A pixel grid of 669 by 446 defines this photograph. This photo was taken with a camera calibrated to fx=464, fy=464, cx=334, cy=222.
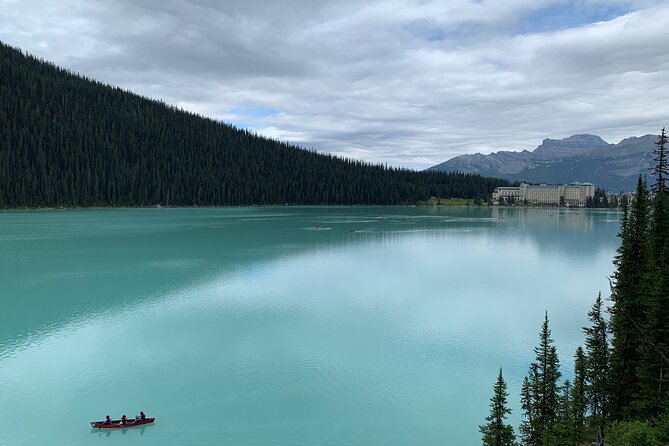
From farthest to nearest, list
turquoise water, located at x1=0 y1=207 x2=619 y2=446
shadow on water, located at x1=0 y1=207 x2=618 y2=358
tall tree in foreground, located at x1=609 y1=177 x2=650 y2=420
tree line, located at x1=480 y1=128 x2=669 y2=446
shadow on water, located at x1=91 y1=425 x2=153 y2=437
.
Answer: shadow on water, located at x1=0 y1=207 x2=618 y2=358
tall tree in foreground, located at x1=609 y1=177 x2=650 y2=420
turquoise water, located at x1=0 y1=207 x2=619 y2=446
shadow on water, located at x1=91 y1=425 x2=153 y2=437
tree line, located at x1=480 y1=128 x2=669 y2=446

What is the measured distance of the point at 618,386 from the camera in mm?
22047

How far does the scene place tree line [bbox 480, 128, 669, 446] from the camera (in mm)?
15953

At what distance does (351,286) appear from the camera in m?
51.7

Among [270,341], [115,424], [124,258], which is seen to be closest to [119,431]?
[115,424]

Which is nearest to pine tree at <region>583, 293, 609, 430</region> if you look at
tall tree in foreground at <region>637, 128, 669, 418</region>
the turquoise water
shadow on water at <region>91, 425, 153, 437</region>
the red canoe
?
tall tree in foreground at <region>637, 128, 669, 418</region>

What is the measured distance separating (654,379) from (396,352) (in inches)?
583

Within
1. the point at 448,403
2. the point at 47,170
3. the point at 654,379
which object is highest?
the point at 47,170

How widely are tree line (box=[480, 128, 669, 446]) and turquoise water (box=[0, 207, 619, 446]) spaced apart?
11.1ft

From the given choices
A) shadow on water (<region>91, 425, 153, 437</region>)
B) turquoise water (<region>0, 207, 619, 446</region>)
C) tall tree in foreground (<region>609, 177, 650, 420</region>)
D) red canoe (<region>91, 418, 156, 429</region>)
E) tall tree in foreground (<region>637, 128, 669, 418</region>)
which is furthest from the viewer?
tall tree in foreground (<region>609, 177, 650, 420</region>)

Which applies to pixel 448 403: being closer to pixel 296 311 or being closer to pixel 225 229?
pixel 296 311

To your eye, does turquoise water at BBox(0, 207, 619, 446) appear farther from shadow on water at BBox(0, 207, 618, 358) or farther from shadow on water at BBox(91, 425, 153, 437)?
shadow on water at BBox(0, 207, 618, 358)

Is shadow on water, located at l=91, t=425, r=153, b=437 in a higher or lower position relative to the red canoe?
lower

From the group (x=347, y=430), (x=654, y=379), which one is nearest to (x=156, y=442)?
(x=347, y=430)

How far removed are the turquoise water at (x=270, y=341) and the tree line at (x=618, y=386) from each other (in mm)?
3386
